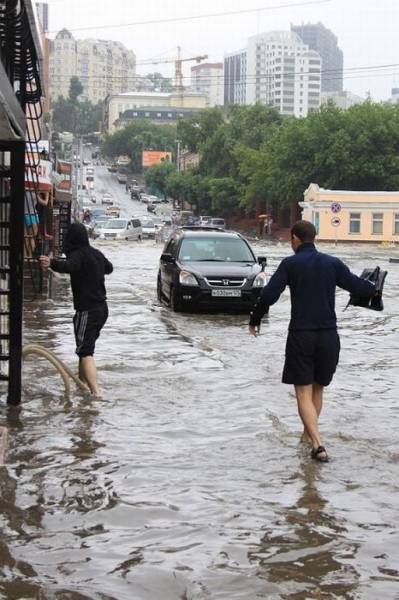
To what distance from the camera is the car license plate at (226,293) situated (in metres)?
18.3

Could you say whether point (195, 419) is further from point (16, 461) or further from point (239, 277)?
point (239, 277)

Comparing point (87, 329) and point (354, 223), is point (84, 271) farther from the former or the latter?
point (354, 223)

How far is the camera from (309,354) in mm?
7602

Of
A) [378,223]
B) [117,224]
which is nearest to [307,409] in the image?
[117,224]

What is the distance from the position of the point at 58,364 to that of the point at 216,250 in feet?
33.7

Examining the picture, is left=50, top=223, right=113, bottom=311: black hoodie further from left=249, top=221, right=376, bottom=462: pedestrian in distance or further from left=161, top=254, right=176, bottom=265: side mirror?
left=161, top=254, right=176, bottom=265: side mirror

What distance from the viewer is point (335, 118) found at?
73.5 m

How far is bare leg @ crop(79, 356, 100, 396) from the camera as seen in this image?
1000cm

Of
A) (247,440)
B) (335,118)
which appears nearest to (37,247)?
(247,440)

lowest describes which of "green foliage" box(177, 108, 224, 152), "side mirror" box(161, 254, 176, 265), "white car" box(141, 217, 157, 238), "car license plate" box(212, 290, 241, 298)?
"white car" box(141, 217, 157, 238)

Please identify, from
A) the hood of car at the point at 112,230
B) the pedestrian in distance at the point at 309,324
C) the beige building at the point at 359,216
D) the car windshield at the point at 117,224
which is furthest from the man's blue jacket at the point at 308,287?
the beige building at the point at 359,216

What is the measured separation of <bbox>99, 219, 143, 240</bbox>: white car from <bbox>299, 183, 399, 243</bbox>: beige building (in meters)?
11.9

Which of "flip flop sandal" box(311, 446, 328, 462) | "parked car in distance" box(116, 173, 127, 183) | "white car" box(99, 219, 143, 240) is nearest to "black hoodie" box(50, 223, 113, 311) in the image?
"flip flop sandal" box(311, 446, 328, 462)

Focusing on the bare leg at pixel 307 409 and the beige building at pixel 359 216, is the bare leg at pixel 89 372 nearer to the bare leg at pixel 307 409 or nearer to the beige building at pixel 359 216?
the bare leg at pixel 307 409
